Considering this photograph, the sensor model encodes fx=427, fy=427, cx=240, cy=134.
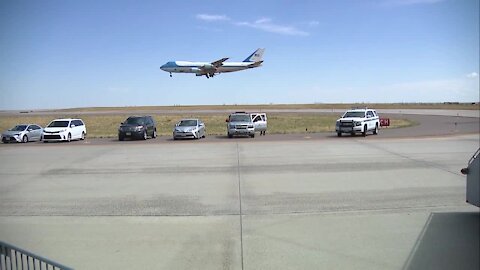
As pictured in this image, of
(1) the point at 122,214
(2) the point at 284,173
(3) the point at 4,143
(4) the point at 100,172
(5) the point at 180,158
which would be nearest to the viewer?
(1) the point at 122,214

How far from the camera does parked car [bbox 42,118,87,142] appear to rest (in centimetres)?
2888

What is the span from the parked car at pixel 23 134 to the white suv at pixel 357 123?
2135cm

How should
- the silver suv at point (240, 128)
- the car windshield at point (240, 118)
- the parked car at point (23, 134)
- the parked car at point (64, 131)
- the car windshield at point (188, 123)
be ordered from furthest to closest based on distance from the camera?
1. the car windshield at point (240, 118)
2. the car windshield at point (188, 123)
3. the silver suv at point (240, 128)
4. the parked car at point (64, 131)
5. the parked car at point (23, 134)

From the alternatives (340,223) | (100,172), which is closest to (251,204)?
(340,223)

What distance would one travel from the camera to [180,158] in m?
17.9

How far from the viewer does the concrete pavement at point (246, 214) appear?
589 centimetres

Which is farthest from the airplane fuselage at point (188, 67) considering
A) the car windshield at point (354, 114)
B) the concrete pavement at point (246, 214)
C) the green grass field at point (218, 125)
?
the concrete pavement at point (246, 214)

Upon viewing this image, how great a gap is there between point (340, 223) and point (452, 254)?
207 centimetres

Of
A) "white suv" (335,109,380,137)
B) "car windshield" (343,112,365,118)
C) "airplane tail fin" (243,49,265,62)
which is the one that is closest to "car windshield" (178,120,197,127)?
"white suv" (335,109,380,137)

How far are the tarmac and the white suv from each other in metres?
12.8

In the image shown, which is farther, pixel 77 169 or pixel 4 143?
pixel 4 143

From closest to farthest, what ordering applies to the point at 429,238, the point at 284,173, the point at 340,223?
the point at 429,238 → the point at 340,223 → the point at 284,173

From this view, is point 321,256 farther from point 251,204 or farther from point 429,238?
point 251,204

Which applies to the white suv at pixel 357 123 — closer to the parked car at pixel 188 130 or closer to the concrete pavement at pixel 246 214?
the parked car at pixel 188 130
